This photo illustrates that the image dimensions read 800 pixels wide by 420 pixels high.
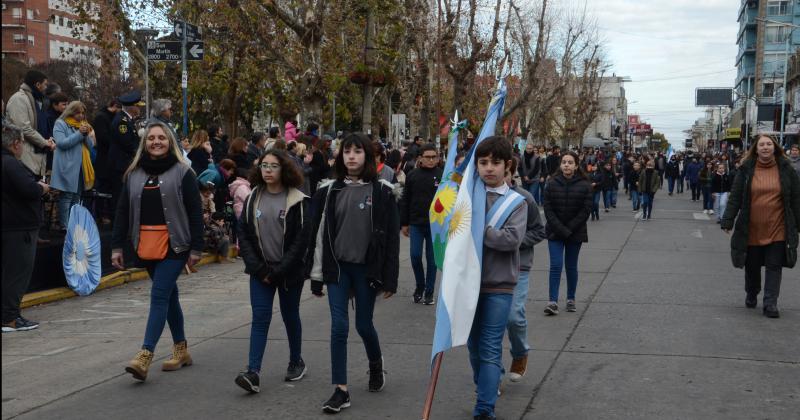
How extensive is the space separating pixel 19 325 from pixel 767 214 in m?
7.31

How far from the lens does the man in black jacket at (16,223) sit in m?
7.79

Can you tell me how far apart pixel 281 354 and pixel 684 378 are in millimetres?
3085

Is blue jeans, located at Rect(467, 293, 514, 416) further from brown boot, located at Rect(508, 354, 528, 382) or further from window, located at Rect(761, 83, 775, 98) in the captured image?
window, located at Rect(761, 83, 775, 98)

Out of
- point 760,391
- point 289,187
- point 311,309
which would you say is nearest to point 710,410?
point 760,391

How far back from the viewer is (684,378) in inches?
253

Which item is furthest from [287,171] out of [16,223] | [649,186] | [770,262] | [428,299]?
[649,186]

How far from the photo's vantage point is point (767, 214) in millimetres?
9102

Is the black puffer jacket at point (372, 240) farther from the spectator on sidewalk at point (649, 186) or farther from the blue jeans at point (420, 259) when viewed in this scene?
the spectator on sidewalk at point (649, 186)

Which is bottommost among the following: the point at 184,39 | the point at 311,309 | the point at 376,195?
the point at 311,309

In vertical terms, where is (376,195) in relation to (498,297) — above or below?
above

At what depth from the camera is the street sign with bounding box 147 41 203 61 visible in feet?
48.1

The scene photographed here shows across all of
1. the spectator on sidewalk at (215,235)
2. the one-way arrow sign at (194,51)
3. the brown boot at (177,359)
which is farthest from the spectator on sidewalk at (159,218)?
the one-way arrow sign at (194,51)

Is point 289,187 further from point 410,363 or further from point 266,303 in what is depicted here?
point 410,363

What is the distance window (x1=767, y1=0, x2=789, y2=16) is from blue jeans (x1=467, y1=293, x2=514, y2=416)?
312ft
